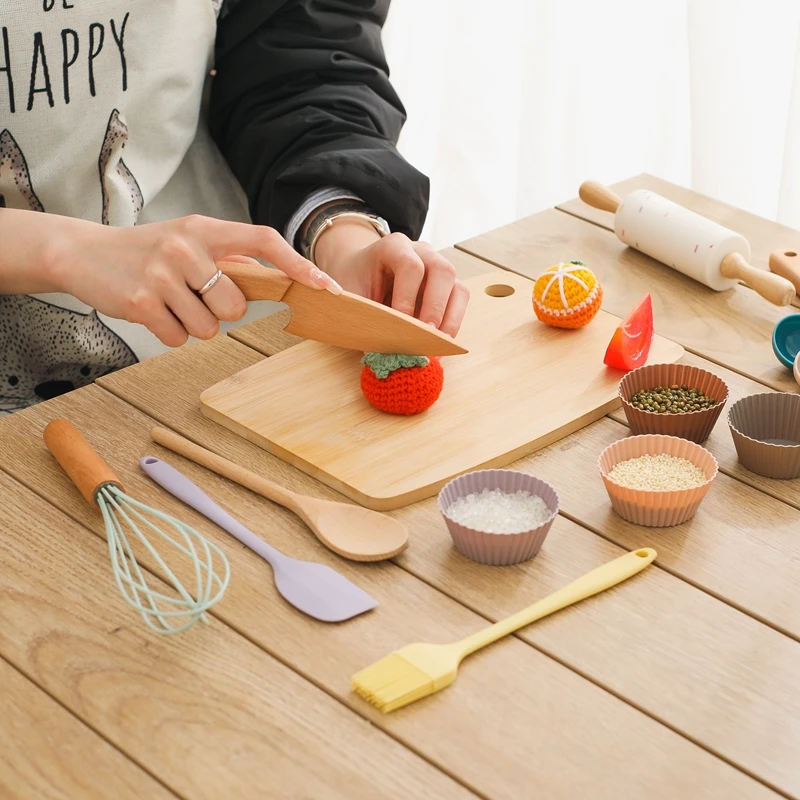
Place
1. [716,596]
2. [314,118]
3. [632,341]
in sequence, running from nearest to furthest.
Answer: [716,596], [632,341], [314,118]

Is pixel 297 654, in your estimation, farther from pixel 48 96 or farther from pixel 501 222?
pixel 501 222

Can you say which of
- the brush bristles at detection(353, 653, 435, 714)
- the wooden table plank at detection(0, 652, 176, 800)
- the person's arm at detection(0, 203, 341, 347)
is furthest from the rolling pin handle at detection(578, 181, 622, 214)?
the wooden table plank at detection(0, 652, 176, 800)

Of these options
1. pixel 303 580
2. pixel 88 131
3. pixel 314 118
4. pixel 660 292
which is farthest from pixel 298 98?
pixel 303 580

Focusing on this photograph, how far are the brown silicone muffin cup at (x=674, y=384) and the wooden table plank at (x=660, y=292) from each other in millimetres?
106

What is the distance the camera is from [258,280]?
83cm

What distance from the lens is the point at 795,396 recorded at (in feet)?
2.69

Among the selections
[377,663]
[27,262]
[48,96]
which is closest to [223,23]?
[48,96]

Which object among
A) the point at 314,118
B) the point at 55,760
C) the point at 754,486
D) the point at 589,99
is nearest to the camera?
the point at 55,760

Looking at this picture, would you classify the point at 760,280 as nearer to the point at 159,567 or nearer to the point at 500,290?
the point at 500,290

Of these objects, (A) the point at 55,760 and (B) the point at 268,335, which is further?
(B) the point at 268,335

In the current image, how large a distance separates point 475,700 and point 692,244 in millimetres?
644

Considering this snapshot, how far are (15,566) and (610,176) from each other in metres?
1.70

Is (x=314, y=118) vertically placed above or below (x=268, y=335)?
above

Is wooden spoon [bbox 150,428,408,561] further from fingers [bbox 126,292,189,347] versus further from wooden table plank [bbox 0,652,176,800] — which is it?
wooden table plank [bbox 0,652,176,800]
